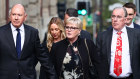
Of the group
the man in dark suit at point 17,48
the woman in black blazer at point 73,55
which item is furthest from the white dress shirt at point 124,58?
the man in dark suit at point 17,48

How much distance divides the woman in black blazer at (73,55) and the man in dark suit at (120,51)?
11.1 inches

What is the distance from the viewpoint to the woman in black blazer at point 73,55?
6594 millimetres

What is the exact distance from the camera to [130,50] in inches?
275

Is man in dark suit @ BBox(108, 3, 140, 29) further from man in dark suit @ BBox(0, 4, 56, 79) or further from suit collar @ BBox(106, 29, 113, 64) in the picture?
man in dark suit @ BBox(0, 4, 56, 79)

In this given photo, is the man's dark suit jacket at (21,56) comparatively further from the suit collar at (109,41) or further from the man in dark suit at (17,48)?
the suit collar at (109,41)

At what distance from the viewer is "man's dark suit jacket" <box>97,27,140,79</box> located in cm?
698

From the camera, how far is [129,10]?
29.3ft

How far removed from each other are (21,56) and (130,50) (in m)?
1.73

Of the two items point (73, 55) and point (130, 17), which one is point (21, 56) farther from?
point (130, 17)

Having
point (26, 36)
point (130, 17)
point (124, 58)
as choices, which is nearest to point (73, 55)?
point (26, 36)

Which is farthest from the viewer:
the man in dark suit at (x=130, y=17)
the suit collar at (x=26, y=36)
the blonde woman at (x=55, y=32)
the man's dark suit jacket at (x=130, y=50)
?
the man in dark suit at (x=130, y=17)

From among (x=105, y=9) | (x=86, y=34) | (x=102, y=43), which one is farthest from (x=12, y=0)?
(x=105, y=9)

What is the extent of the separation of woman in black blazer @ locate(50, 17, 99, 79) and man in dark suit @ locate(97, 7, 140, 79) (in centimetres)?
28

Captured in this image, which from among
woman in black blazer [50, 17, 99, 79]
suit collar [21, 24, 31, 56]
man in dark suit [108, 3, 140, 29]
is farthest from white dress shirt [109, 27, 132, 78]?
man in dark suit [108, 3, 140, 29]
